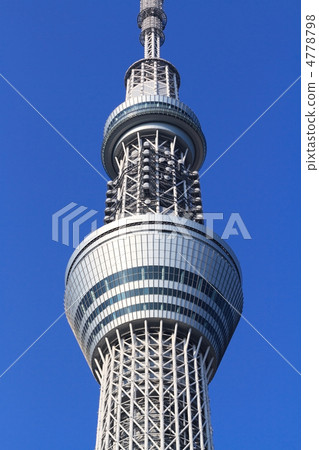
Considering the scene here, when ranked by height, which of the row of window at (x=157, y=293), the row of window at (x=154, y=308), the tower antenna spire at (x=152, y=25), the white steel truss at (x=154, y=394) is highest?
the tower antenna spire at (x=152, y=25)

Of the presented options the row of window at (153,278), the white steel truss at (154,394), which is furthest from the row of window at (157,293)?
the white steel truss at (154,394)

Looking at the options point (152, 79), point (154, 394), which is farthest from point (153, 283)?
point (152, 79)

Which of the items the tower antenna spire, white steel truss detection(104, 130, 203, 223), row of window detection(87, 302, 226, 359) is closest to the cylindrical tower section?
row of window detection(87, 302, 226, 359)

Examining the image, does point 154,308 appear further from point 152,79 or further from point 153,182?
point 152,79

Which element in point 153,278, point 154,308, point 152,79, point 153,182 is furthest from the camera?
point 152,79

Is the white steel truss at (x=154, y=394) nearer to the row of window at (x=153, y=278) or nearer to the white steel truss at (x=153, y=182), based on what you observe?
the row of window at (x=153, y=278)

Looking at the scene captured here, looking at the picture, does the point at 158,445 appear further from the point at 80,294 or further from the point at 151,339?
the point at 80,294
